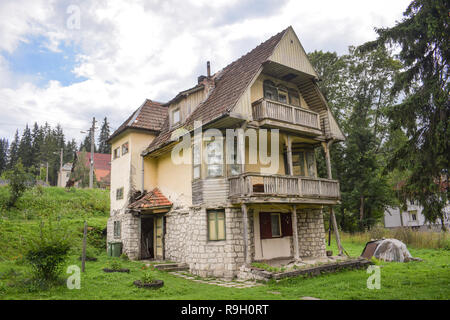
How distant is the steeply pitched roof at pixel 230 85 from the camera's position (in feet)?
47.9

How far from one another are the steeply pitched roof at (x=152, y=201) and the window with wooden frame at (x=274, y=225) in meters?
5.06

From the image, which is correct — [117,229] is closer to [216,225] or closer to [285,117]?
[216,225]

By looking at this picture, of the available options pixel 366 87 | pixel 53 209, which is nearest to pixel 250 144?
pixel 53 209

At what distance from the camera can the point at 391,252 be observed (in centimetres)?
1695

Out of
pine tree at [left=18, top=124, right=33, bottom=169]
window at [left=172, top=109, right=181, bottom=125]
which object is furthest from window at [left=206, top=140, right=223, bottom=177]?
pine tree at [left=18, top=124, right=33, bottom=169]

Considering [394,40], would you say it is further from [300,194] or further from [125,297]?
[125,297]

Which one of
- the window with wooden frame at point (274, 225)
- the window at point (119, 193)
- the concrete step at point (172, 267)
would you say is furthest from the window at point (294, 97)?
the window at point (119, 193)

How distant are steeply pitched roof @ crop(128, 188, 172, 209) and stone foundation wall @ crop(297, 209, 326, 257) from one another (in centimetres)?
706

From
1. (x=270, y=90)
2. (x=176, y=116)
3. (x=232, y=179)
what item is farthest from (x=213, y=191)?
(x=176, y=116)

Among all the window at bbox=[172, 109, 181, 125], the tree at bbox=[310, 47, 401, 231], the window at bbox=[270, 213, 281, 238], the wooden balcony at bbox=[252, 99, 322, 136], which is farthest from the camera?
the tree at bbox=[310, 47, 401, 231]

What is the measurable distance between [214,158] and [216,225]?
2.96 meters

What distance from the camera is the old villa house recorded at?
14.1m

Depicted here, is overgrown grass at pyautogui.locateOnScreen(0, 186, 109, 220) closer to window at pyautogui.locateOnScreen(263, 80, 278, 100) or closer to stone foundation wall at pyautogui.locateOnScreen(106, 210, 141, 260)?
stone foundation wall at pyautogui.locateOnScreen(106, 210, 141, 260)

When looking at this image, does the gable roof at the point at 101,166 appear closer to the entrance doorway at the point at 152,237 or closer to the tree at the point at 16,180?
the tree at the point at 16,180
